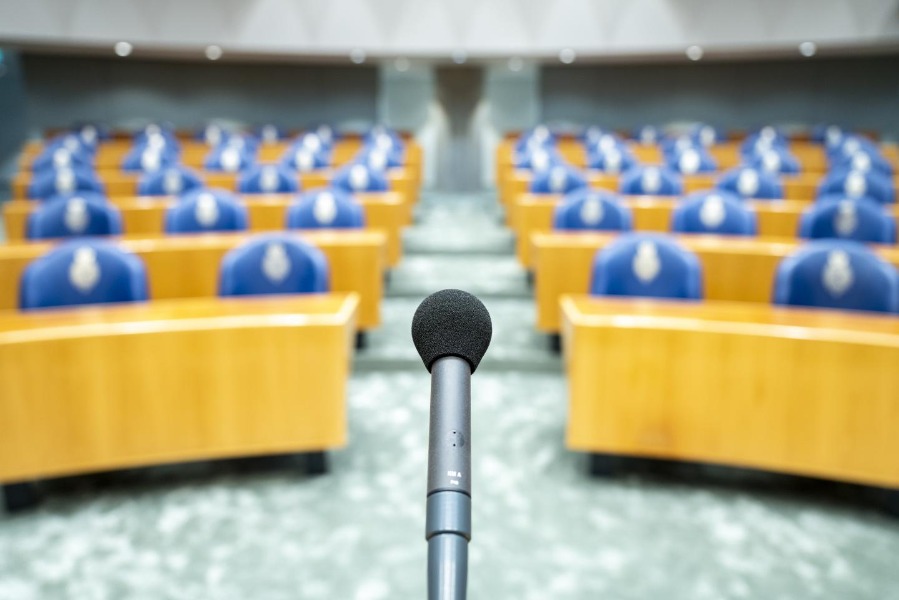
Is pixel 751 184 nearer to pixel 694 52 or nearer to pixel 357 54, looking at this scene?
pixel 694 52

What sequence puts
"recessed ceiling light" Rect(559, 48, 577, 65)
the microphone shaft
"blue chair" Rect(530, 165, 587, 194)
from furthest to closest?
"recessed ceiling light" Rect(559, 48, 577, 65) < "blue chair" Rect(530, 165, 587, 194) < the microphone shaft

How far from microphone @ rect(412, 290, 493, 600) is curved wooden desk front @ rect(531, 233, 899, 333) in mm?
3576

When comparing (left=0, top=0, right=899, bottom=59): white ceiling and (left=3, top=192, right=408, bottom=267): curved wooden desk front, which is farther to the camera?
(left=0, top=0, right=899, bottom=59): white ceiling

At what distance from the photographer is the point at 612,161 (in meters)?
8.80

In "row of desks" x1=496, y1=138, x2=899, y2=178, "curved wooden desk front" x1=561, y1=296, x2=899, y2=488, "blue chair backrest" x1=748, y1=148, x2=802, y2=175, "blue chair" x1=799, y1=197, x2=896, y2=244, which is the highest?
"row of desks" x1=496, y1=138, x2=899, y2=178

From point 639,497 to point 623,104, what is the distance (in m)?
13.8

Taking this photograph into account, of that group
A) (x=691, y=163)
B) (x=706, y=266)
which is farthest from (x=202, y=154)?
(x=706, y=266)

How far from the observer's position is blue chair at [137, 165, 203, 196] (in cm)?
637

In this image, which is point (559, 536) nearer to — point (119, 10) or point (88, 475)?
point (88, 475)

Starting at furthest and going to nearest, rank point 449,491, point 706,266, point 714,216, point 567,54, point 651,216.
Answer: point 567,54 < point 651,216 < point 714,216 < point 706,266 < point 449,491

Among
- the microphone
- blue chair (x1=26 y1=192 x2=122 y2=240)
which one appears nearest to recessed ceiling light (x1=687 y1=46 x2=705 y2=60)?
blue chair (x1=26 y1=192 x2=122 y2=240)

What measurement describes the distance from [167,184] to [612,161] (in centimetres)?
495

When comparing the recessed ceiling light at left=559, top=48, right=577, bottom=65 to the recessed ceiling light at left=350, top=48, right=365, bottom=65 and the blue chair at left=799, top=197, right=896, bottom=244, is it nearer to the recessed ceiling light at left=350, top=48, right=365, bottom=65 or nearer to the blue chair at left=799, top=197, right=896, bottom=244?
the recessed ceiling light at left=350, top=48, right=365, bottom=65

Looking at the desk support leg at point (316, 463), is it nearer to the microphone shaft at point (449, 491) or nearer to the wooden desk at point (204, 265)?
the wooden desk at point (204, 265)
